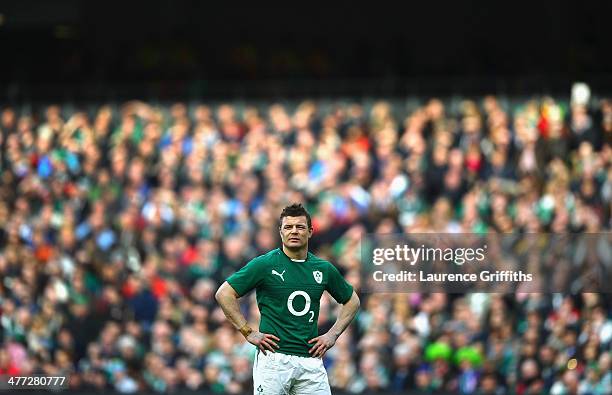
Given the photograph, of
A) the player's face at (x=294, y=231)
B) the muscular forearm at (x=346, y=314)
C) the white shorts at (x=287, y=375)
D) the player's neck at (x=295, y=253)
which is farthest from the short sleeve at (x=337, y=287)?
the white shorts at (x=287, y=375)

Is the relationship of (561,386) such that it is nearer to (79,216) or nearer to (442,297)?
(442,297)

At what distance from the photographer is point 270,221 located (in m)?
14.9

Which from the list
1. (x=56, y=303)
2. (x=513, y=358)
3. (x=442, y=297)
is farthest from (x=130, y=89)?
(x=513, y=358)

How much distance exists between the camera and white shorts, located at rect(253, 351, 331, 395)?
7348 mm

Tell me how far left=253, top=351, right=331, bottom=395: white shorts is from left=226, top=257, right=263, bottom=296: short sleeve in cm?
43

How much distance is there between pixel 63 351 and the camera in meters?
14.5

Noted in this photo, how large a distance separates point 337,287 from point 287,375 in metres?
0.69

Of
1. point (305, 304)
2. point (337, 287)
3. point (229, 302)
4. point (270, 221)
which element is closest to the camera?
point (229, 302)

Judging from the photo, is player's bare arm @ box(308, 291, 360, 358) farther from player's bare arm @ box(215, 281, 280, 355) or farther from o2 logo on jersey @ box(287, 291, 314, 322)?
player's bare arm @ box(215, 281, 280, 355)

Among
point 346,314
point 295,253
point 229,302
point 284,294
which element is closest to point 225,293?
point 229,302

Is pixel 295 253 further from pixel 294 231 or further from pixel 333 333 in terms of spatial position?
pixel 333 333

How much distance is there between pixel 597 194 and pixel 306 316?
25.6 ft

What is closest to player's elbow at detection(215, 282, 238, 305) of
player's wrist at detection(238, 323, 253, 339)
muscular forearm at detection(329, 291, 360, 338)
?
player's wrist at detection(238, 323, 253, 339)

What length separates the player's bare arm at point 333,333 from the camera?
7.43 metres
